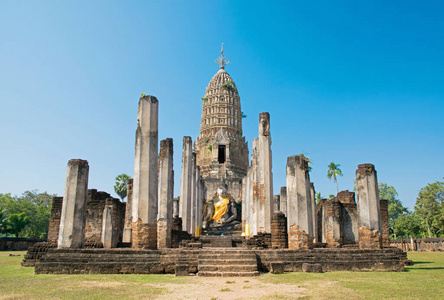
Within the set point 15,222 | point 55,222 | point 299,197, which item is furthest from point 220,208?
point 299,197

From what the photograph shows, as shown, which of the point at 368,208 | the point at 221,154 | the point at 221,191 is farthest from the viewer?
the point at 221,154

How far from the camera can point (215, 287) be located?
326 inches

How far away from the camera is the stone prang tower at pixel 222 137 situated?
45.1 m

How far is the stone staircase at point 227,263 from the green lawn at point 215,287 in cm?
62

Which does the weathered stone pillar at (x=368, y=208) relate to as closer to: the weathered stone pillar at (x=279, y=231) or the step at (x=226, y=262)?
the weathered stone pillar at (x=279, y=231)

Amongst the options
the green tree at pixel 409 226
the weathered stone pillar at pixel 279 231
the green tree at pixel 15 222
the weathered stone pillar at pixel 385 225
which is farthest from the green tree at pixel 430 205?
the green tree at pixel 15 222

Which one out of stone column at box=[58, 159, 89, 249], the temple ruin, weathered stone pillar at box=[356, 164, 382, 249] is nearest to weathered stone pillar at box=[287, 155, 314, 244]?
the temple ruin

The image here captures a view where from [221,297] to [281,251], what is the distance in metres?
5.37

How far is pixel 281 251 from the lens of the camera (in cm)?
1200

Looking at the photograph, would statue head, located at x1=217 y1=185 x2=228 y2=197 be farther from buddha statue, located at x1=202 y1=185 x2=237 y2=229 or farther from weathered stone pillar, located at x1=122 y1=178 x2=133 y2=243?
weathered stone pillar, located at x1=122 y1=178 x2=133 y2=243

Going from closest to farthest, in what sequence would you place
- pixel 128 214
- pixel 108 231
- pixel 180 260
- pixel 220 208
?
pixel 180 260 → pixel 108 231 → pixel 128 214 → pixel 220 208

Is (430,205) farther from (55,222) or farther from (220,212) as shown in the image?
(55,222)

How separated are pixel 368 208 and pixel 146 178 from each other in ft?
29.2

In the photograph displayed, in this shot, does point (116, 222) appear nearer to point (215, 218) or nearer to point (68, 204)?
point (68, 204)
